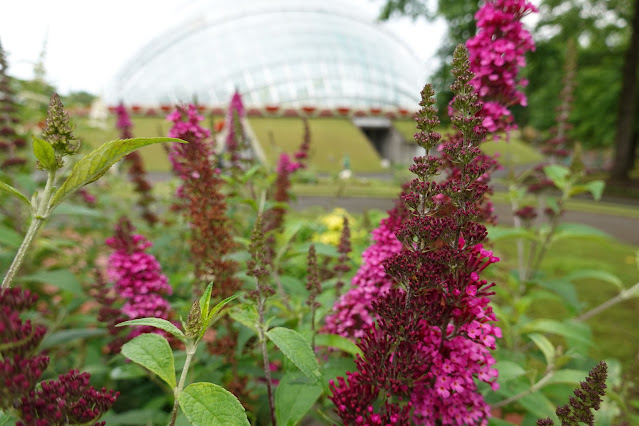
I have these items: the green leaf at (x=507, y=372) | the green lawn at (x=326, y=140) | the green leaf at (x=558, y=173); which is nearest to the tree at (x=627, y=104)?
the green lawn at (x=326, y=140)

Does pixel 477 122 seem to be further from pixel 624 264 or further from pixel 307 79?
pixel 307 79

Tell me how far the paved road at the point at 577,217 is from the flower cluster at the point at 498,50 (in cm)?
592

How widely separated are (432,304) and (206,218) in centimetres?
88

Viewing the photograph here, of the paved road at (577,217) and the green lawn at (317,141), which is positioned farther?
the green lawn at (317,141)

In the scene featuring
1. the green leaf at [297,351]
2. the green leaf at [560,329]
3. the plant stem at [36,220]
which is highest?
the plant stem at [36,220]

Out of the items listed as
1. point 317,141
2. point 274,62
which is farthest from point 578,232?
point 274,62

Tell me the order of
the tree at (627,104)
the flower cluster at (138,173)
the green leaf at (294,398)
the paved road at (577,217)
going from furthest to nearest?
1. the tree at (627,104)
2. the paved road at (577,217)
3. the flower cluster at (138,173)
4. the green leaf at (294,398)

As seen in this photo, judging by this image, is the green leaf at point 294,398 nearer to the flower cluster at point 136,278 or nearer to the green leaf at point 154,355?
the green leaf at point 154,355

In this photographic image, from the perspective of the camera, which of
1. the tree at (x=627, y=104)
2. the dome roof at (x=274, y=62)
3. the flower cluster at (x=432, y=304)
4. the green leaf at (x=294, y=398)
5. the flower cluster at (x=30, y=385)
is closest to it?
the flower cluster at (x=30, y=385)

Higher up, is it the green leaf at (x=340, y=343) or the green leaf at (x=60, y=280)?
the green leaf at (x=340, y=343)

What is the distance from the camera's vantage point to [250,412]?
131 cm

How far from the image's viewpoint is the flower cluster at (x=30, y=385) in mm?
520

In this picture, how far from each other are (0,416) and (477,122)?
104 cm

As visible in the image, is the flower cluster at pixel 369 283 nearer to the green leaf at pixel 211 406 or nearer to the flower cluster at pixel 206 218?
the flower cluster at pixel 206 218
